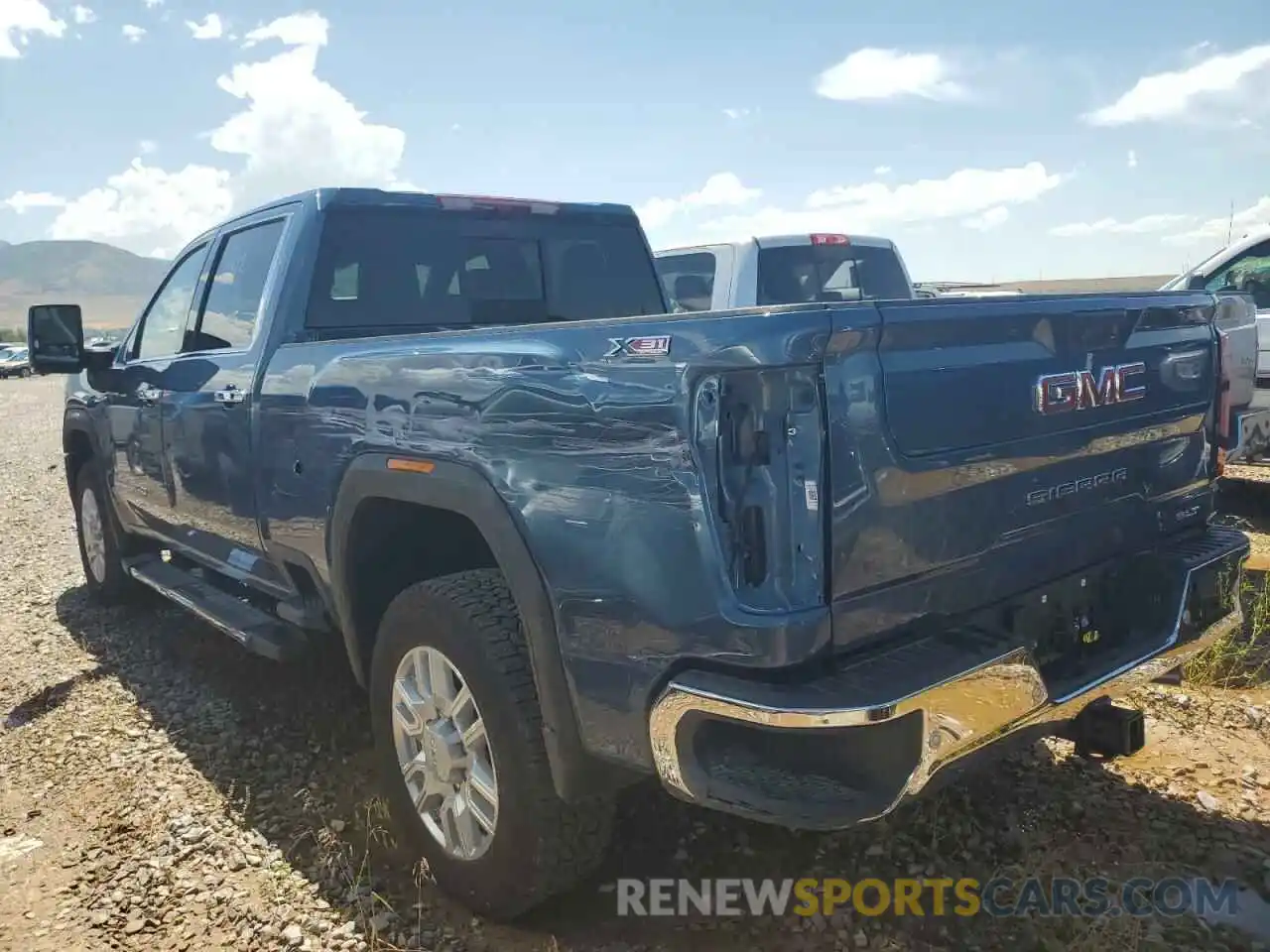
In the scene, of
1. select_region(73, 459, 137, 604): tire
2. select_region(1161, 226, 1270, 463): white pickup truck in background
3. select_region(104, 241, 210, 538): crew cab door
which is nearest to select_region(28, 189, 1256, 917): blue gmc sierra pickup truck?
select_region(104, 241, 210, 538): crew cab door

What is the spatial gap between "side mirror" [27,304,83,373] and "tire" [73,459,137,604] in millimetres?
840

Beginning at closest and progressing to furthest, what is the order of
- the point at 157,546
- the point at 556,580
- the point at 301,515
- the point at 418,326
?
the point at 556,580, the point at 301,515, the point at 418,326, the point at 157,546

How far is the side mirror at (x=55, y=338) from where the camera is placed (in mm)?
4848

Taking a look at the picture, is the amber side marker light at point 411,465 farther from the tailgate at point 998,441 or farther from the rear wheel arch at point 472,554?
the tailgate at point 998,441

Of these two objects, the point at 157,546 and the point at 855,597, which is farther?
the point at 157,546

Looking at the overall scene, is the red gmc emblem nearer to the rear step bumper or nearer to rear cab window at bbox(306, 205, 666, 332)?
the rear step bumper

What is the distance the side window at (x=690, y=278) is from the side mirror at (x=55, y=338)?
3.82m

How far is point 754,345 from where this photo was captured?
193 cm

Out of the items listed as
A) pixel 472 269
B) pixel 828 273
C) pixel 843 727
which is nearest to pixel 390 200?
pixel 472 269

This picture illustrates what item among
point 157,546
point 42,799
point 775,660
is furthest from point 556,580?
point 157,546

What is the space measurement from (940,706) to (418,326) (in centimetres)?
260

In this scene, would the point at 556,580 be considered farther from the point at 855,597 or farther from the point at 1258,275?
the point at 1258,275

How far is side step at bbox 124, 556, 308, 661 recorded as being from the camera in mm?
3629

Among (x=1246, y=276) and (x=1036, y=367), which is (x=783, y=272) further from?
(x=1036, y=367)
